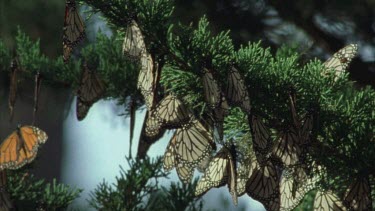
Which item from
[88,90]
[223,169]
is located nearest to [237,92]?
[223,169]

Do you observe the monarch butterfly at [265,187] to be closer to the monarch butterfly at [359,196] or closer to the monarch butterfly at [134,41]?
the monarch butterfly at [359,196]

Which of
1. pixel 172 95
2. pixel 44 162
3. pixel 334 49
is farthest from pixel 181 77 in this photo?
pixel 44 162

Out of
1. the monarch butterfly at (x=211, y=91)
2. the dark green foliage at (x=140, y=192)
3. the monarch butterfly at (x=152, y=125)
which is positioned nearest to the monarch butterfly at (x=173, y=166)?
the monarch butterfly at (x=152, y=125)

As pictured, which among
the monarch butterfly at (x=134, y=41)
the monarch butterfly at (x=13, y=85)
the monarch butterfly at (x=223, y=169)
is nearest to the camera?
the monarch butterfly at (x=134, y=41)

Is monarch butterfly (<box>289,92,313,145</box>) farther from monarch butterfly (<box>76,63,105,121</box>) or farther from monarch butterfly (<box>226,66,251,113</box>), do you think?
monarch butterfly (<box>76,63,105,121</box>)

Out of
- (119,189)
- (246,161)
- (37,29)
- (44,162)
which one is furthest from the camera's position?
(44,162)

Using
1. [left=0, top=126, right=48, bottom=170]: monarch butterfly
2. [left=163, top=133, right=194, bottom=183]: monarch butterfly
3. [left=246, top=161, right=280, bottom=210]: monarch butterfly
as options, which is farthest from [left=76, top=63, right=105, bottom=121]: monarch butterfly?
[left=246, top=161, right=280, bottom=210]: monarch butterfly

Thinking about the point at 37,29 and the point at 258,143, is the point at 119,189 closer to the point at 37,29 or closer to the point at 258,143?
the point at 258,143
